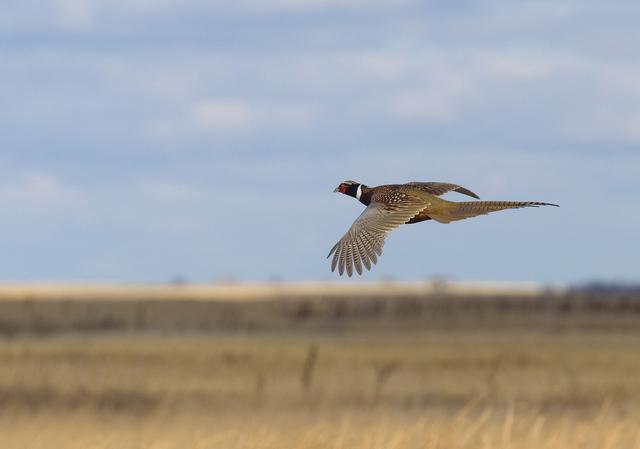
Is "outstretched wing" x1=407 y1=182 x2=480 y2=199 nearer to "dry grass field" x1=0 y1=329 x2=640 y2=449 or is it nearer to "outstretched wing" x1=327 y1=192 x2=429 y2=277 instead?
→ "outstretched wing" x1=327 y1=192 x2=429 y2=277

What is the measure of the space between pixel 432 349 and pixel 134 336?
21.9ft

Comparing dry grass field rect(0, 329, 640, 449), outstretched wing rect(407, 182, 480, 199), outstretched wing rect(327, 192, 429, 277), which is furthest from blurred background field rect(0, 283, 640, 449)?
outstretched wing rect(327, 192, 429, 277)

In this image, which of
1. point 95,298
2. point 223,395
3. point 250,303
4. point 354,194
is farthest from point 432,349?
point 354,194

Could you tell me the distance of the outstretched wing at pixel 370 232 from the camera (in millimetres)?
7227

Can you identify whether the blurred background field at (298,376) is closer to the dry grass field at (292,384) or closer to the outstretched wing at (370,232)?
the dry grass field at (292,384)

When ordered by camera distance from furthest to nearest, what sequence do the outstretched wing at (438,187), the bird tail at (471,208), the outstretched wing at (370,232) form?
the outstretched wing at (438,187), the bird tail at (471,208), the outstretched wing at (370,232)

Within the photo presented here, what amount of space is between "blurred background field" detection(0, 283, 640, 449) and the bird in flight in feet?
27.2

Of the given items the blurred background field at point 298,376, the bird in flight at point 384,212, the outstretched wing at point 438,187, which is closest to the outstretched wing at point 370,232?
the bird in flight at point 384,212

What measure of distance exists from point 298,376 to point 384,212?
1658 centimetres

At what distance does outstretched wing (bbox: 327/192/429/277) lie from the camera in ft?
23.7

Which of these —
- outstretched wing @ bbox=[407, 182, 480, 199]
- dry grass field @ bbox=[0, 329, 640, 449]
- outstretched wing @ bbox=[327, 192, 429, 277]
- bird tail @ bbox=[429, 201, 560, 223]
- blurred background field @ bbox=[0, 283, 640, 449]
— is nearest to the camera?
outstretched wing @ bbox=[327, 192, 429, 277]

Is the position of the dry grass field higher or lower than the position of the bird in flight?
lower

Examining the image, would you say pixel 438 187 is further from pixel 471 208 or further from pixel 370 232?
pixel 370 232

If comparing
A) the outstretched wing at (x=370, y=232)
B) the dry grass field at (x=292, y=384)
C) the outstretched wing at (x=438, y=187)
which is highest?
the outstretched wing at (x=438, y=187)
